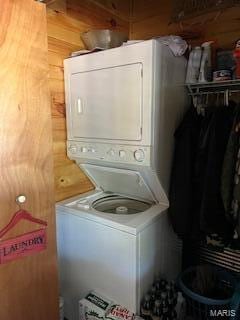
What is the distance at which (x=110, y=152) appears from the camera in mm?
1882

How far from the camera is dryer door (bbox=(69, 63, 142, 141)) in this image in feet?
5.58

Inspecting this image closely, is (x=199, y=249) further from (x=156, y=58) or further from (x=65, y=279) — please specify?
(x=156, y=58)

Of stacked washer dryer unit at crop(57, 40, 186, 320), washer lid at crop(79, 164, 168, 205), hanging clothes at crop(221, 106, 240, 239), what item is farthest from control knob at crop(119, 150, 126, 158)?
hanging clothes at crop(221, 106, 240, 239)

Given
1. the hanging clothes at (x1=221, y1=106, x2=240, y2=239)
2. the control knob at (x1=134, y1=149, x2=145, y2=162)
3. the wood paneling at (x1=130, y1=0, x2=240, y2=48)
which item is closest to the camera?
the hanging clothes at (x1=221, y1=106, x2=240, y2=239)

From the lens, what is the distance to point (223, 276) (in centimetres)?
200

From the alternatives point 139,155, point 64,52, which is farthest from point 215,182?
point 64,52

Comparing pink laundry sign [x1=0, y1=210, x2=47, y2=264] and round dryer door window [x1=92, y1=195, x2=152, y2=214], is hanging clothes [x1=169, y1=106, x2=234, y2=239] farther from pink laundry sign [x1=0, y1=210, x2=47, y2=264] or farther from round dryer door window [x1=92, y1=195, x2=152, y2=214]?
pink laundry sign [x1=0, y1=210, x2=47, y2=264]

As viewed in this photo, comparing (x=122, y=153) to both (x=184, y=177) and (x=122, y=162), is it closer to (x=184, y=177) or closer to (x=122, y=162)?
(x=122, y=162)

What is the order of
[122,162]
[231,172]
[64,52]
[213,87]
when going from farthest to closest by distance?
1. [64,52]
2. [213,87]
3. [122,162]
4. [231,172]

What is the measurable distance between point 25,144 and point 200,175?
120cm

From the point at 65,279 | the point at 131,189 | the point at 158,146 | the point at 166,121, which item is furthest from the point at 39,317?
the point at 166,121

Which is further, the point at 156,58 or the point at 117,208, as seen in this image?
the point at 117,208

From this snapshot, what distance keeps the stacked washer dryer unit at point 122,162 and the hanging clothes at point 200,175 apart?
11 centimetres

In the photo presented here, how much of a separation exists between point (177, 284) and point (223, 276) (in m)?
0.40
